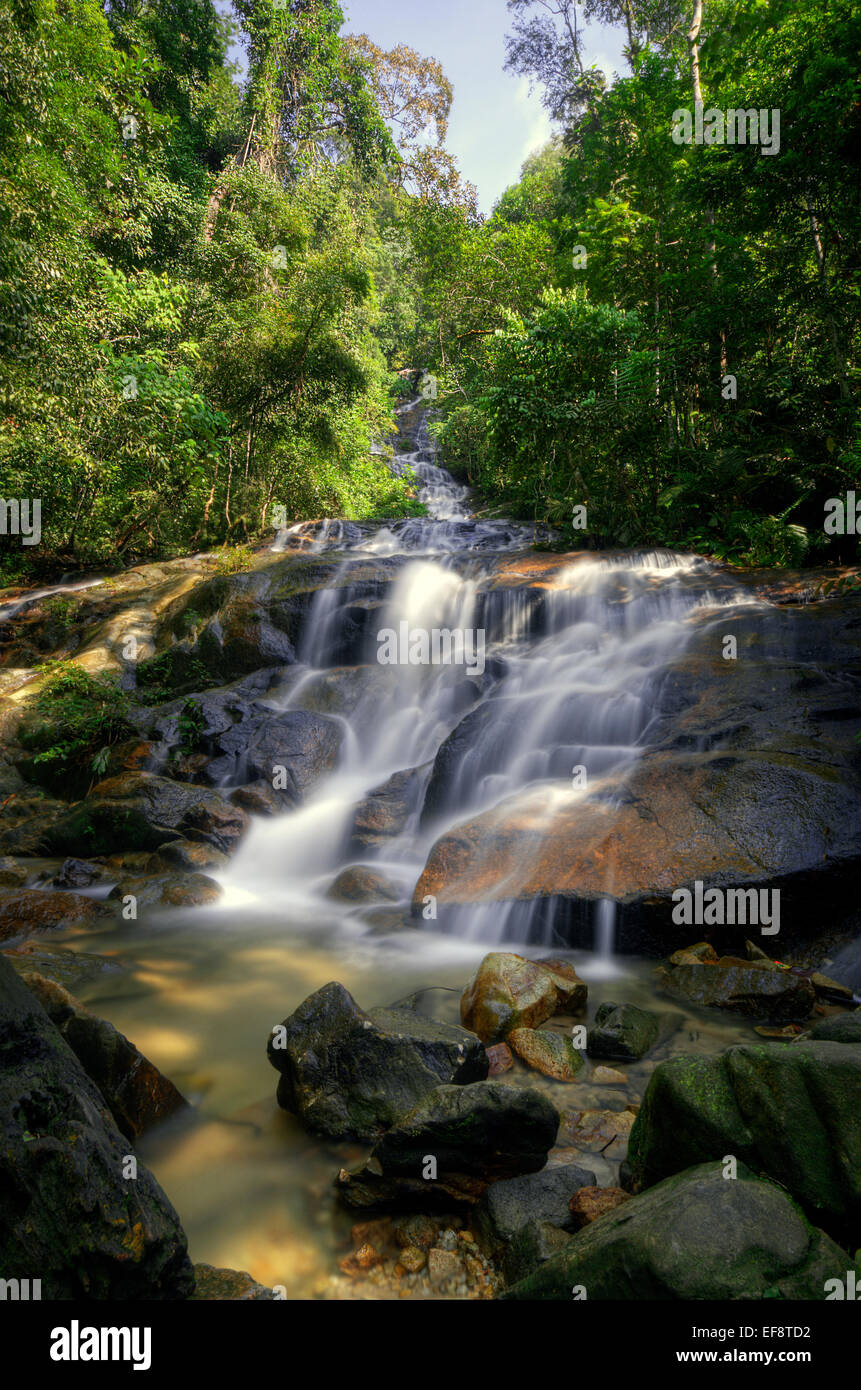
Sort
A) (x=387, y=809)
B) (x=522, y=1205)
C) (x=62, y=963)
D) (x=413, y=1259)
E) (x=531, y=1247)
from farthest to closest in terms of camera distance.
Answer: (x=387, y=809) < (x=62, y=963) < (x=522, y=1205) < (x=413, y=1259) < (x=531, y=1247)

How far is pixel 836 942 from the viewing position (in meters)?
4.75

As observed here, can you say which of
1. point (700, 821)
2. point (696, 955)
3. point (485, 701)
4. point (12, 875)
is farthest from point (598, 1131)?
point (12, 875)

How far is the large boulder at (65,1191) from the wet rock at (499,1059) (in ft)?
6.53

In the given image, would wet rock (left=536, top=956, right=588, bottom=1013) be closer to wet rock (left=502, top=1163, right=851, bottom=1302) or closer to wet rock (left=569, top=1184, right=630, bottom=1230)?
wet rock (left=569, top=1184, right=630, bottom=1230)

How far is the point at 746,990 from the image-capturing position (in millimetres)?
4258

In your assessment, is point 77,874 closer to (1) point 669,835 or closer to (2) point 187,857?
(2) point 187,857

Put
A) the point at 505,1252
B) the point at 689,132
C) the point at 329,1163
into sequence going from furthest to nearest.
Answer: the point at 689,132, the point at 329,1163, the point at 505,1252

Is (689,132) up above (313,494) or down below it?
above

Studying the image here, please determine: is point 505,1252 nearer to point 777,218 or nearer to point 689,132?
point 777,218

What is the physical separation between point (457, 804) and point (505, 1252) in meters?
5.21

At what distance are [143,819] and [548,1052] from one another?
5.84 metres

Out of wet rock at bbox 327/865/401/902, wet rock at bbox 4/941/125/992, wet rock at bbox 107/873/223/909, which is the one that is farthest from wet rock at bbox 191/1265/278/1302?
wet rock at bbox 107/873/223/909

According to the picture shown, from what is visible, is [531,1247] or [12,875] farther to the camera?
[12,875]
